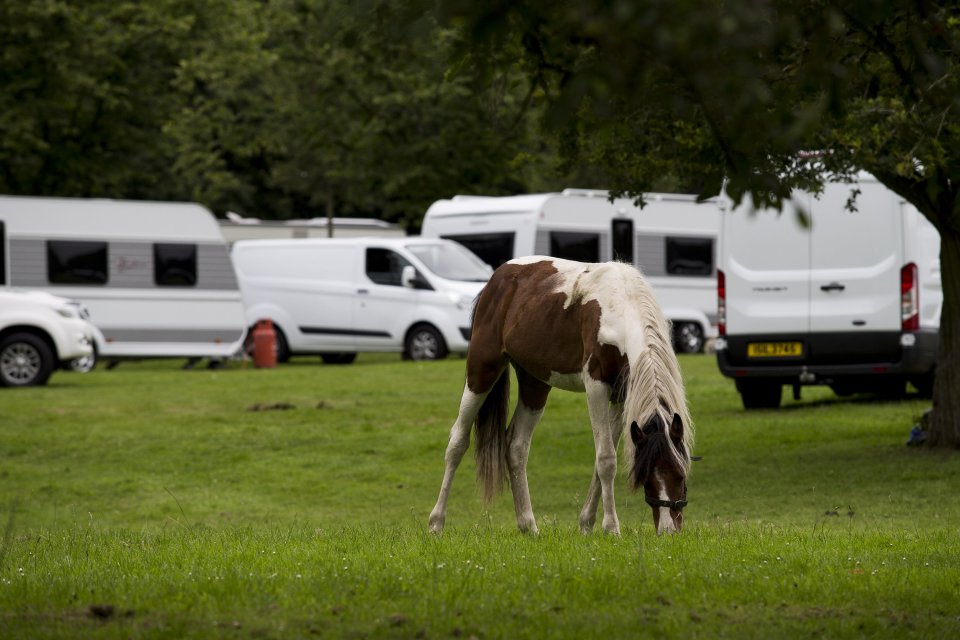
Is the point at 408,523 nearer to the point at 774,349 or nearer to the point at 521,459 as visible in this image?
the point at 521,459

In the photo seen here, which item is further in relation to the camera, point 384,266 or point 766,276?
point 384,266

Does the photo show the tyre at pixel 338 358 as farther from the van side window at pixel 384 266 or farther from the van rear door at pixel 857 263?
the van rear door at pixel 857 263

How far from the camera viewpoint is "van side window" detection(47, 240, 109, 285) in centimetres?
2880

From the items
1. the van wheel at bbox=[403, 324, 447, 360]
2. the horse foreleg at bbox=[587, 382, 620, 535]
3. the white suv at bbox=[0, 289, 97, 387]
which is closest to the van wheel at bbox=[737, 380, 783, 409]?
the white suv at bbox=[0, 289, 97, 387]

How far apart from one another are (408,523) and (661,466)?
4265 millimetres

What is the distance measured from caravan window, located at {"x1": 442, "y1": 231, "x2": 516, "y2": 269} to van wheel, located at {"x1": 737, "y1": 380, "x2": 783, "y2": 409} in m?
13.3

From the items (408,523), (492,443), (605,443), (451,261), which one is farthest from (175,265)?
Answer: (605,443)

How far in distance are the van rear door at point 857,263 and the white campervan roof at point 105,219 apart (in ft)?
47.0

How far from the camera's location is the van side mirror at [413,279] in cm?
3030

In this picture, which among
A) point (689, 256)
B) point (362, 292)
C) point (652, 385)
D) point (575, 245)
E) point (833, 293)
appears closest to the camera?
point (652, 385)

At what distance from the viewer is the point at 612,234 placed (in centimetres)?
3362

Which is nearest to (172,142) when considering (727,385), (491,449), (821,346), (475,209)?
(475,209)

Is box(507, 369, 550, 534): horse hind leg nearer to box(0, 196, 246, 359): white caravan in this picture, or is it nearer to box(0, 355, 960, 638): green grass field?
box(0, 355, 960, 638): green grass field

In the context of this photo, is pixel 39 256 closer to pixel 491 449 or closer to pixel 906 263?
pixel 906 263
